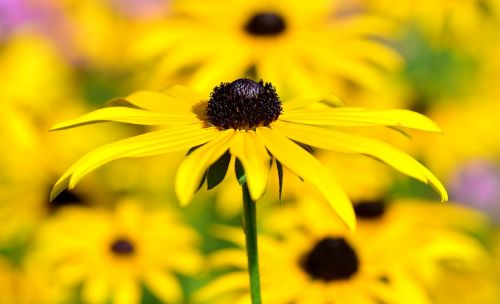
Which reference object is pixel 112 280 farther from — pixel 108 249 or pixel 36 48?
pixel 36 48

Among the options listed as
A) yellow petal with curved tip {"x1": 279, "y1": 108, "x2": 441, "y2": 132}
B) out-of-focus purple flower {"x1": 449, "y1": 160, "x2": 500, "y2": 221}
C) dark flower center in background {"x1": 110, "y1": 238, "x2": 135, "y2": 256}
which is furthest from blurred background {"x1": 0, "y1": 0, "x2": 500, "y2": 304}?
yellow petal with curved tip {"x1": 279, "y1": 108, "x2": 441, "y2": 132}

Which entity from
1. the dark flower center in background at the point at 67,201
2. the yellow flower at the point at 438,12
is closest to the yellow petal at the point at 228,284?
the dark flower center in background at the point at 67,201

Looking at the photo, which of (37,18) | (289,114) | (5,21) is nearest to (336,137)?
(289,114)

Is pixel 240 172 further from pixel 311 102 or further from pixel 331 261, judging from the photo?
pixel 331 261

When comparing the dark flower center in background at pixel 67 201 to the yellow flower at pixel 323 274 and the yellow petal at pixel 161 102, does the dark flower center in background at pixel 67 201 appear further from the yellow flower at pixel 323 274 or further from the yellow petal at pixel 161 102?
the yellow petal at pixel 161 102

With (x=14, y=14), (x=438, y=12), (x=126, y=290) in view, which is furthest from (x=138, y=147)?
(x=14, y=14)
